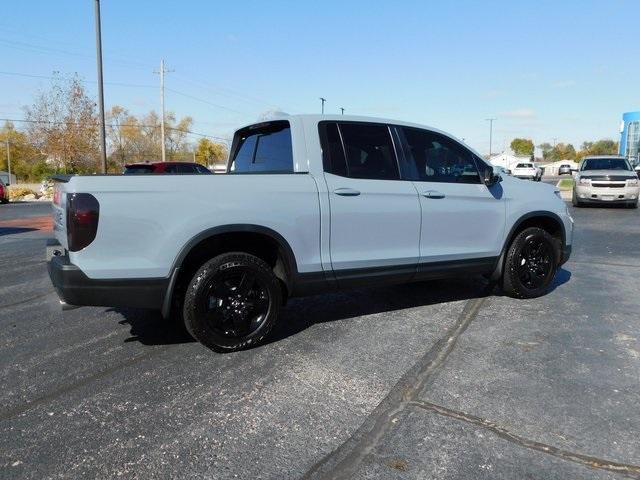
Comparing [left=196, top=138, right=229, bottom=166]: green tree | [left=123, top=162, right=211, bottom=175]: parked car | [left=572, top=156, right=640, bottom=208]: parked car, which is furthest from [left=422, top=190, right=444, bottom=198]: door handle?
[left=196, top=138, right=229, bottom=166]: green tree

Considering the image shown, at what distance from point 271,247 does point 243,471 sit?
2.05 m

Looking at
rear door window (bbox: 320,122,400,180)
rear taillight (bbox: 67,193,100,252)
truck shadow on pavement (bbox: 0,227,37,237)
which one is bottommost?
truck shadow on pavement (bbox: 0,227,37,237)

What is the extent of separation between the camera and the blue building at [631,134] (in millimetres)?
72875

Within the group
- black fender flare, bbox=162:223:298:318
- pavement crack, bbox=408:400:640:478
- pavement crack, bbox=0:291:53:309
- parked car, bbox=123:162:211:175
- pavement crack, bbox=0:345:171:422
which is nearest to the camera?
pavement crack, bbox=408:400:640:478

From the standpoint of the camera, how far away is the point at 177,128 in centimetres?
8112

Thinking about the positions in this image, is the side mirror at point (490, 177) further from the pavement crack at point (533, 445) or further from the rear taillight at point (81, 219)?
the rear taillight at point (81, 219)

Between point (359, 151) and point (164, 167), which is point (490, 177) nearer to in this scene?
point (359, 151)

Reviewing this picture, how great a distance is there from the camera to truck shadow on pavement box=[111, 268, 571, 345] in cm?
453

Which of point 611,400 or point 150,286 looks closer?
point 611,400

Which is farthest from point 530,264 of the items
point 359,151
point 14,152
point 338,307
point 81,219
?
point 14,152

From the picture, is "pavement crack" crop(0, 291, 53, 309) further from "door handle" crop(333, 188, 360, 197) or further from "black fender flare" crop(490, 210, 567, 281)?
"black fender flare" crop(490, 210, 567, 281)

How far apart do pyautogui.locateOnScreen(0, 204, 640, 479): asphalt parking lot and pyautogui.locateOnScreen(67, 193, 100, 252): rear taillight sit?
0.95m

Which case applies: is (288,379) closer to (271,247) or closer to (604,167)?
(271,247)

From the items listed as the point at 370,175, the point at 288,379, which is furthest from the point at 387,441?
the point at 370,175
